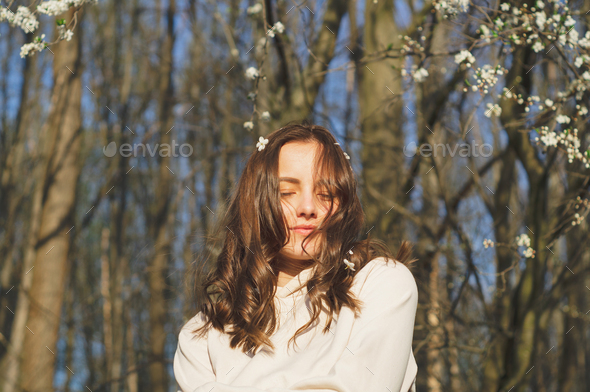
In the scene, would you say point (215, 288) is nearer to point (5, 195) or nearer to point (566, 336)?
point (566, 336)

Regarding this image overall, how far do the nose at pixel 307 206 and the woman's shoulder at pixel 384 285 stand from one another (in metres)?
0.23

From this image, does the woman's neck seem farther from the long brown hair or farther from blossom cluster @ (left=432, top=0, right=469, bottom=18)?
blossom cluster @ (left=432, top=0, right=469, bottom=18)

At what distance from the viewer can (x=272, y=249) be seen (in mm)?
1789

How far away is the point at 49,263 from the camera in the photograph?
512 cm

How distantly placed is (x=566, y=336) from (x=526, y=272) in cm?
437

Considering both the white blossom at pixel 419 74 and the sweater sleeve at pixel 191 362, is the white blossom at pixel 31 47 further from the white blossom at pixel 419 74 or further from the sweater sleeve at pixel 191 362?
Result: the white blossom at pixel 419 74

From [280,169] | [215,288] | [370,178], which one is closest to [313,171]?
[280,169]

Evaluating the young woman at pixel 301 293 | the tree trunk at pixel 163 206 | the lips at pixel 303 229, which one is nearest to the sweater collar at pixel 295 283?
the young woman at pixel 301 293

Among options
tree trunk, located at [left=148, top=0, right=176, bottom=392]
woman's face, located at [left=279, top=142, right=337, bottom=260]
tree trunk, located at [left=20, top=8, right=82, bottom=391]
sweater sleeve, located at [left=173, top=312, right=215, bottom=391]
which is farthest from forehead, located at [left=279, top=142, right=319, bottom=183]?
tree trunk, located at [left=148, top=0, right=176, bottom=392]

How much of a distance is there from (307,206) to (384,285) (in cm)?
34

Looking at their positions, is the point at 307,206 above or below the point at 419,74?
below

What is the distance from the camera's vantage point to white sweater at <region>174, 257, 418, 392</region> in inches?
56.1

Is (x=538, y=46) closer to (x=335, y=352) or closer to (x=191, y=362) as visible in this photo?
(x=335, y=352)

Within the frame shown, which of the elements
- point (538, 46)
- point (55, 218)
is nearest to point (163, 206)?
point (55, 218)
